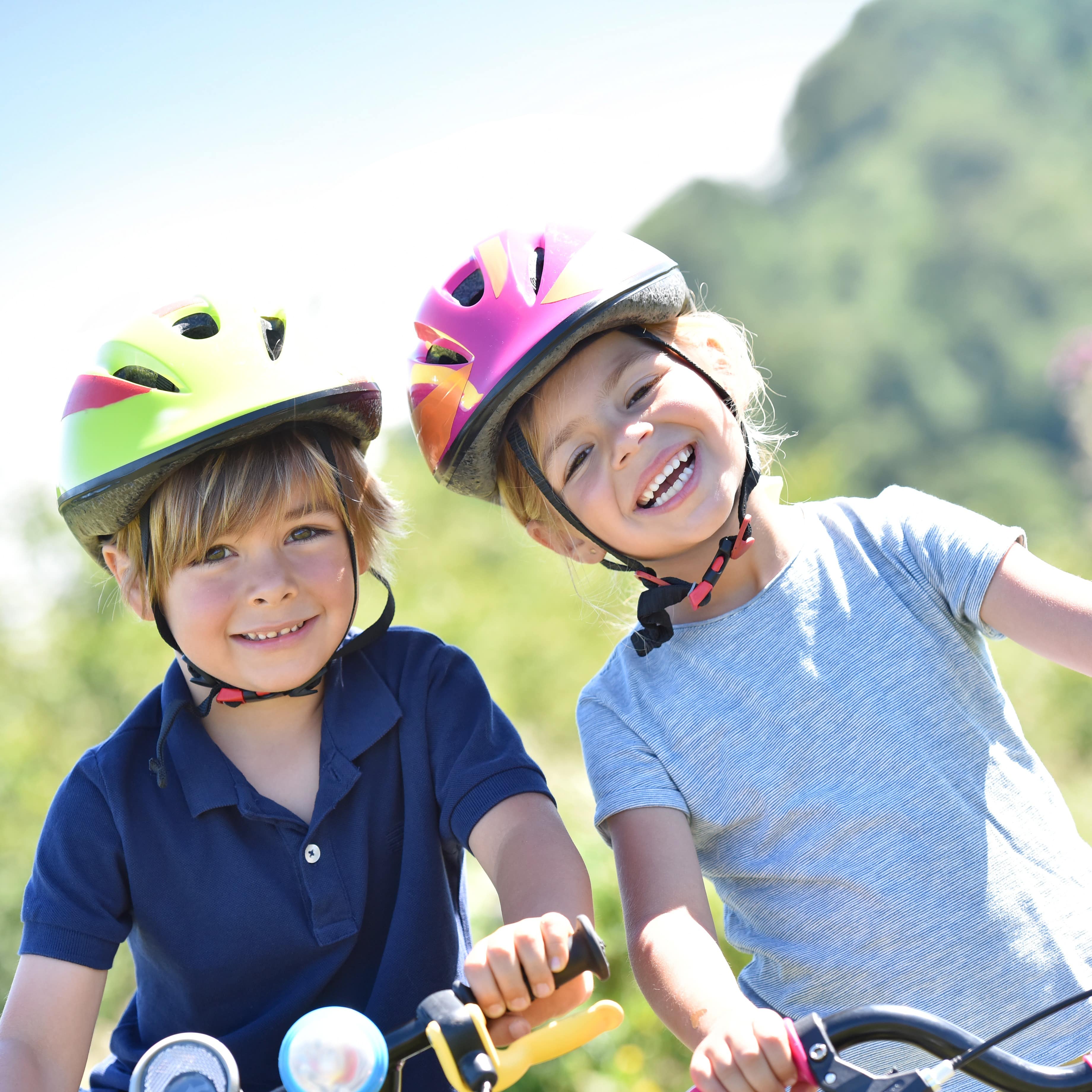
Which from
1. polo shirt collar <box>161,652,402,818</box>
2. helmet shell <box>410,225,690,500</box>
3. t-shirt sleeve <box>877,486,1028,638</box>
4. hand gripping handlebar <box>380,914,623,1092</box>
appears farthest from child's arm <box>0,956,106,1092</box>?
t-shirt sleeve <box>877,486,1028,638</box>

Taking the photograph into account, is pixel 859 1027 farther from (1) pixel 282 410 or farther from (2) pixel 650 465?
(1) pixel 282 410

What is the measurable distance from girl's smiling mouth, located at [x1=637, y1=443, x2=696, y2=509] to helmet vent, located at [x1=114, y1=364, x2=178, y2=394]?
124cm

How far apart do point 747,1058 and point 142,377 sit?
83.3 inches

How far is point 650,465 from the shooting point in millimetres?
2580

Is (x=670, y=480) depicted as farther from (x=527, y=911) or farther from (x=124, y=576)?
(x=124, y=576)

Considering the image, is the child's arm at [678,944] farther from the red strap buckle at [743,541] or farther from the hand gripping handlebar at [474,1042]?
the red strap buckle at [743,541]

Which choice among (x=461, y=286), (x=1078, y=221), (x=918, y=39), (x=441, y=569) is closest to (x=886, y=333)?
(x=1078, y=221)

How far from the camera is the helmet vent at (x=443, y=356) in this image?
9.34 feet

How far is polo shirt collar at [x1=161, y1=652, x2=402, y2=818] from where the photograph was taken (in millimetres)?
2545

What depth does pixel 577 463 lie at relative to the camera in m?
2.70

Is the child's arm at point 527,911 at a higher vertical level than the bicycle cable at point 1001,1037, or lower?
higher

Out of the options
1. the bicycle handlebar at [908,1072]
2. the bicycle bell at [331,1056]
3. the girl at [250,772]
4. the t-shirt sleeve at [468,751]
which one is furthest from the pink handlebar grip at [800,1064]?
the t-shirt sleeve at [468,751]

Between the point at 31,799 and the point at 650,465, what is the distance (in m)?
6.87

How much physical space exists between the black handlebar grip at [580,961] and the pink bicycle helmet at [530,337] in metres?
1.00
